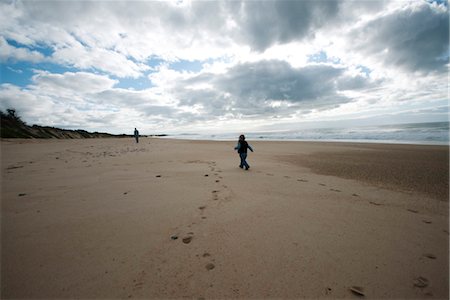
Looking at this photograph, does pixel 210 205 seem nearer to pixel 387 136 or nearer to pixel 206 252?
pixel 206 252

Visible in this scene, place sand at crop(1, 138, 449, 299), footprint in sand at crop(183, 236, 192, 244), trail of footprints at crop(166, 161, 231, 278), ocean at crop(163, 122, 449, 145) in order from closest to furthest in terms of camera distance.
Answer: sand at crop(1, 138, 449, 299), trail of footprints at crop(166, 161, 231, 278), footprint in sand at crop(183, 236, 192, 244), ocean at crop(163, 122, 449, 145)

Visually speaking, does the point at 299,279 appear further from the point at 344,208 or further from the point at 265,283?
the point at 344,208

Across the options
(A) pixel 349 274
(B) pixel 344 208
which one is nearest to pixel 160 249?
(A) pixel 349 274

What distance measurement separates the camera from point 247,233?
8.65ft

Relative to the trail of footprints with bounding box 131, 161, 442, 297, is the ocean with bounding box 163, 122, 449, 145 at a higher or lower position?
higher

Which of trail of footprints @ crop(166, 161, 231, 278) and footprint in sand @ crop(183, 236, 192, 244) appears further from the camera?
footprint in sand @ crop(183, 236, 192, 244)

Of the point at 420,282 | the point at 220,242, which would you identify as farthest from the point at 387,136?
the point at 220,242

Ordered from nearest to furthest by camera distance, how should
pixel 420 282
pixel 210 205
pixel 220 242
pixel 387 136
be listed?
pixel 420 282 < pixel 220 242 < pixel 210 205 < pixel 387 136

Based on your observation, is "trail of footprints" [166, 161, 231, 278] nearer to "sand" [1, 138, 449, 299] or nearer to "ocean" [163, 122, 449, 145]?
"sand" [1, 138, 449, 299]

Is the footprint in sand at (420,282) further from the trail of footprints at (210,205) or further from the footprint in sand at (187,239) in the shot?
the footprint in sand at (187,239)

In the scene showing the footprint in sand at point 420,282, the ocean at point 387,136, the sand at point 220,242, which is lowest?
the footprint in sand at point 420,282

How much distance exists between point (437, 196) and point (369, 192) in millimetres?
1426

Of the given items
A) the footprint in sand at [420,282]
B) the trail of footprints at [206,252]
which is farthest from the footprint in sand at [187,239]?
the footprint in sand at [420,282]

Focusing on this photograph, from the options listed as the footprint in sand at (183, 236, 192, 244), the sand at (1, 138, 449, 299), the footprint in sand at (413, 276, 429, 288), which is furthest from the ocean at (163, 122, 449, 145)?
the footprint in sand at (183, 236, 192, 244)
